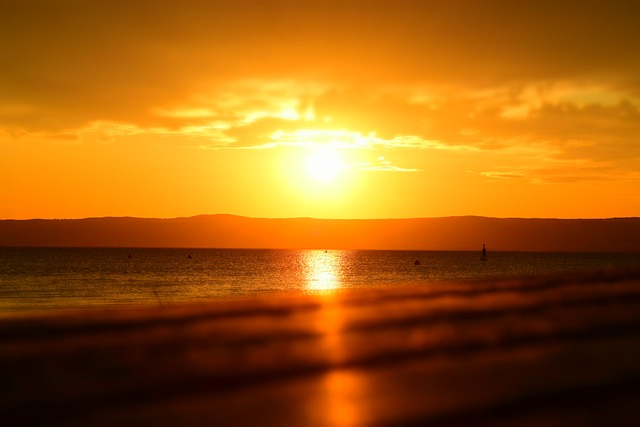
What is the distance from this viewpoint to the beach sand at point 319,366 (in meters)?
1.76

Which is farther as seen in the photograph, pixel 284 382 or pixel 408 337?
pixel 408 337

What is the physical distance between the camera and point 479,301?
3.61m

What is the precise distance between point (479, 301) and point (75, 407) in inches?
96.3

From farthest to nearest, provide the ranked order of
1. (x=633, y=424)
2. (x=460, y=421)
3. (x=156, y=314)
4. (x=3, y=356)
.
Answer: (x=156, y=314), (x=3, y=356), (x=633, y=424), (x=460, y=421)

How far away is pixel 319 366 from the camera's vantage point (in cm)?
217

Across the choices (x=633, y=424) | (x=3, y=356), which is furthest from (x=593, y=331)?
(x=3, y=356)

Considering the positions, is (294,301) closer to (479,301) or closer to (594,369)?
(479,301)

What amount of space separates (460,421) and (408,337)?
2.93 ft

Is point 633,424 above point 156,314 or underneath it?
underneath

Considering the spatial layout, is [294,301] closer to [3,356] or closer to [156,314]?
[156,314]

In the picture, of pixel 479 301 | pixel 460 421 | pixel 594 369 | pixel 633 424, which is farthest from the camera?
pixel 479 301

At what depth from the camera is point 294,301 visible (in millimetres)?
3348

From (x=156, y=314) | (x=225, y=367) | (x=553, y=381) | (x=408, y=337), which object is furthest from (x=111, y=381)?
(x=553, y=381)

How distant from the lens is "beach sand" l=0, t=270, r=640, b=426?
1.76m
